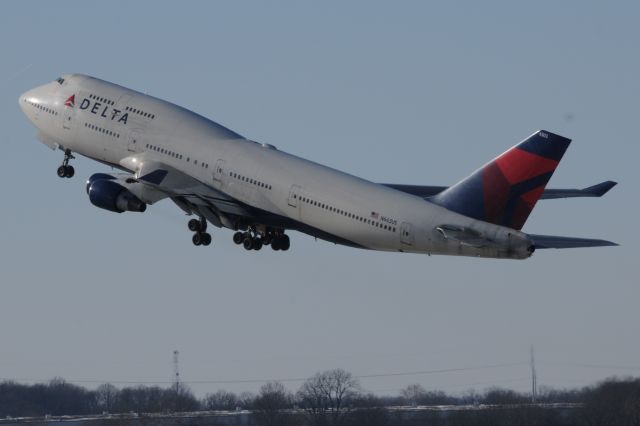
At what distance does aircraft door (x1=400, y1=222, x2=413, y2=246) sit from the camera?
284 ft

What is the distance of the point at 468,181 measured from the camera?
86.3 metres

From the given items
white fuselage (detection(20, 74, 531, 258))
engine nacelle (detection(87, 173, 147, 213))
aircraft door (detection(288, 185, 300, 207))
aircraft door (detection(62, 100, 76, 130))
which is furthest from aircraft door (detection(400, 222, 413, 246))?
aircraft door (detection(62, 100, 76, 130))

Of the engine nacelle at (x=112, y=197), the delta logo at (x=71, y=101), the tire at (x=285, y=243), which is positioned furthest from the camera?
the delta logo at (x=71, y=101)

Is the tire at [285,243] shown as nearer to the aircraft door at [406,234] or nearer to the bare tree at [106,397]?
the aircraft door at [406,234]

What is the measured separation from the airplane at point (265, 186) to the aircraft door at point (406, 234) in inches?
1.8

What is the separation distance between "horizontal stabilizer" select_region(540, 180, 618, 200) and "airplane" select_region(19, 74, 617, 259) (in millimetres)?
75

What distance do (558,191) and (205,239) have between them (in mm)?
18258

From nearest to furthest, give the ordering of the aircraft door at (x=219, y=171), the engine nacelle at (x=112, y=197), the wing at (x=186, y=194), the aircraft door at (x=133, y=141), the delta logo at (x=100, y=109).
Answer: the wing at (x=186, y=194) < the aircraft door at (x=219, y=171) < the engine nacelle at (x=112, y=197) < the aircraft door at (x=133, y=141) < the delta logo at (x=100, y=109)

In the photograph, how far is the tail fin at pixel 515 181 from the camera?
277 feet

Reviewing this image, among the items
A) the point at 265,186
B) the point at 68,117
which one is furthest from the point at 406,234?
the point at 68,117

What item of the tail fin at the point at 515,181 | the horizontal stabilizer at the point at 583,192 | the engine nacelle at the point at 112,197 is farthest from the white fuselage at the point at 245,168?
the horizontal stabilizer at the point at 583,192

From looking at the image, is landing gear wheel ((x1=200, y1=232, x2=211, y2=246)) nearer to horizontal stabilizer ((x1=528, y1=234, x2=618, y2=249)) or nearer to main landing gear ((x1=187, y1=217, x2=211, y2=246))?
main landing gear ((x1=187, y1=217, x2=211, y2=246))

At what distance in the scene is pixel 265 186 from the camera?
92250mm

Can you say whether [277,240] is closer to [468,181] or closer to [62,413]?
[468,181]
